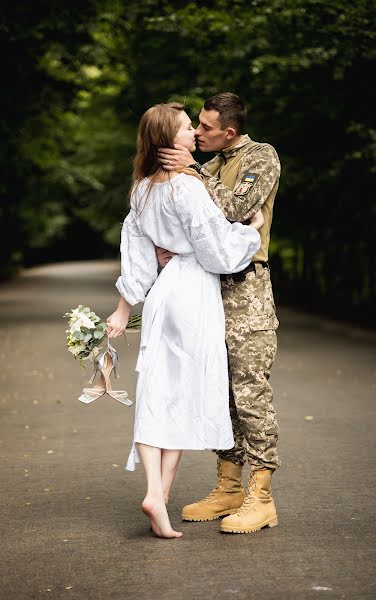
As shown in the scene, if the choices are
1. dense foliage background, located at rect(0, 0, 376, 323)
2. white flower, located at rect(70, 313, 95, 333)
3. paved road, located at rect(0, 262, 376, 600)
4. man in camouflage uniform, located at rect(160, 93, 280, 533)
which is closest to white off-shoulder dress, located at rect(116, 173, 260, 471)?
man in camouflage uniform, located at rect(160, 93, 280, 533)

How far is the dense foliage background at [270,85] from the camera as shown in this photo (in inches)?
704

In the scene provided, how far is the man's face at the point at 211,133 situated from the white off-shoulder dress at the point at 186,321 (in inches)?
10.6

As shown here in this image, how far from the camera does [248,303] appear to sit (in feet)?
19.0

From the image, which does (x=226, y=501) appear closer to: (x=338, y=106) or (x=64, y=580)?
(x=64, y=580)

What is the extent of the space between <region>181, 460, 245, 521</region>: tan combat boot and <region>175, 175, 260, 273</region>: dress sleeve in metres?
1.14

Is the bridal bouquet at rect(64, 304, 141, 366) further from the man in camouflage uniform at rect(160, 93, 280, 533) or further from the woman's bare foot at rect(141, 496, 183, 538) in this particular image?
the woman's bare foot at rect(141, 496, 183, 538)

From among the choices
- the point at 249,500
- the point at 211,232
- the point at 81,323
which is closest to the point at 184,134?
the point at 211,232

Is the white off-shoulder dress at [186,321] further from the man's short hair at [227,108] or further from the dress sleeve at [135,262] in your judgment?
the man's short hair at [227,108]

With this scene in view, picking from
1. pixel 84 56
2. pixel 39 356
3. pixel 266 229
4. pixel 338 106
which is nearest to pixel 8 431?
pixel 266 229

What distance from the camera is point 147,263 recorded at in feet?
19.2

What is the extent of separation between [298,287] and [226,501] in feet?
77.5

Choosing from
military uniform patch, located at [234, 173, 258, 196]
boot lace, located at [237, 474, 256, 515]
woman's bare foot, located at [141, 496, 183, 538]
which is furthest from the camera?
boot lace, located at [237, 474, 256, 515]

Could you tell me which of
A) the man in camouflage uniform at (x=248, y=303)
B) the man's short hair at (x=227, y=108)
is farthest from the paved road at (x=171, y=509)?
the man's short hair at (x=227, y=108)

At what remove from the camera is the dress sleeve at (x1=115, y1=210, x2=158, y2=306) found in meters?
5.82
